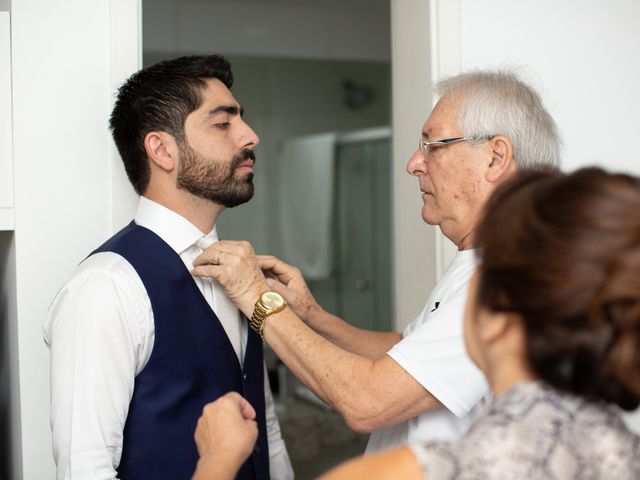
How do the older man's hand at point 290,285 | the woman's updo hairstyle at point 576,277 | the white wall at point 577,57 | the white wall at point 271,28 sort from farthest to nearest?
the white wall at point 271,28 → the white wall at point 577,57 → the older man's hand at point 290,285 → the woman's updo hairstyle at point 576,277

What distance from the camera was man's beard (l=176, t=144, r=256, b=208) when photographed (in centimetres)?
153

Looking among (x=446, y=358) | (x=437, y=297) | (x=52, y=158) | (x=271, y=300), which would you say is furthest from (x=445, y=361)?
(x=52, y=158)

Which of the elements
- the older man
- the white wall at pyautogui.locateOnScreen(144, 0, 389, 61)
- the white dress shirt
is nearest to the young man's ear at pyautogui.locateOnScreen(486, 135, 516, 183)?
the older man

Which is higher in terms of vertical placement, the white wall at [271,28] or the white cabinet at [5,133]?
the white wall at [271,28]

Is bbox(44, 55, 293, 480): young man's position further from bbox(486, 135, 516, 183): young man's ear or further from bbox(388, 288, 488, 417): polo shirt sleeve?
bbox(486, 135, 516, 183): young man's ear

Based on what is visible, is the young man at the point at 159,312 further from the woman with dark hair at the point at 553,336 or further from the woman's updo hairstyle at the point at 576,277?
the woman's updo hairstyle at the point at 576,277

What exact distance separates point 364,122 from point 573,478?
15.1 feet

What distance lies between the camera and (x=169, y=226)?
1.50 m

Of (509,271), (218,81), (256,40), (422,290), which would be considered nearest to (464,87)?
(218,81)

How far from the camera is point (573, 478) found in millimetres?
764

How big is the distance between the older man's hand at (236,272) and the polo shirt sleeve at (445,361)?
292 mm

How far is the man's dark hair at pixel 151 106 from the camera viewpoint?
154 centimetres

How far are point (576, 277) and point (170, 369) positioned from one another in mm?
890

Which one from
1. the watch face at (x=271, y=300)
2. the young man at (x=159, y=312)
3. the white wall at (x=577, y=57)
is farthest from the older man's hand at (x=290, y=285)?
the white wall at (x=577, y=57)
